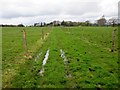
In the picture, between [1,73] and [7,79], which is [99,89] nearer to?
[7,79]

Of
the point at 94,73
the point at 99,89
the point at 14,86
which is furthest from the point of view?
the point at 94,73

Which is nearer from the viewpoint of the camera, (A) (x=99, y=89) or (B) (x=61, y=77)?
(A) (x=99, y=89)

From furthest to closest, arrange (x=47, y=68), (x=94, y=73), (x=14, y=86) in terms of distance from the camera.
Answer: (x=47, y=68), (x=94, y=73), (x=14, y=86)

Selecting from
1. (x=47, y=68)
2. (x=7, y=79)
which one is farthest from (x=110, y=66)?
(x=7, y=79)

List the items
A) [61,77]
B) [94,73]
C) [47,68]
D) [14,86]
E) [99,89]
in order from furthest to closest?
[47,68] → [94,73] → [61,77] → [14,86] → [99,89]

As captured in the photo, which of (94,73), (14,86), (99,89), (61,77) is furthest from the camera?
(94,73)

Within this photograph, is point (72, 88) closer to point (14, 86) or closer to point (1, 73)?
point (14, 86)

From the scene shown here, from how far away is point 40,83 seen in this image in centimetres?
1360

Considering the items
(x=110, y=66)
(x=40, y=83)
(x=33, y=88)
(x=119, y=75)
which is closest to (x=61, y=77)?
(x=40, y=83)

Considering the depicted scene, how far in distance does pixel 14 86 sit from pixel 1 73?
3.76 meters

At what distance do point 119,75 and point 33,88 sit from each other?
576 centimetres

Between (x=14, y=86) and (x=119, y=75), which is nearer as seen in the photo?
(x=14, y=86)

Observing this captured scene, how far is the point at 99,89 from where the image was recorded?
12375 millimetres

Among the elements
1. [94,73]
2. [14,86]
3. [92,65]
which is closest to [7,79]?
[14,86]
